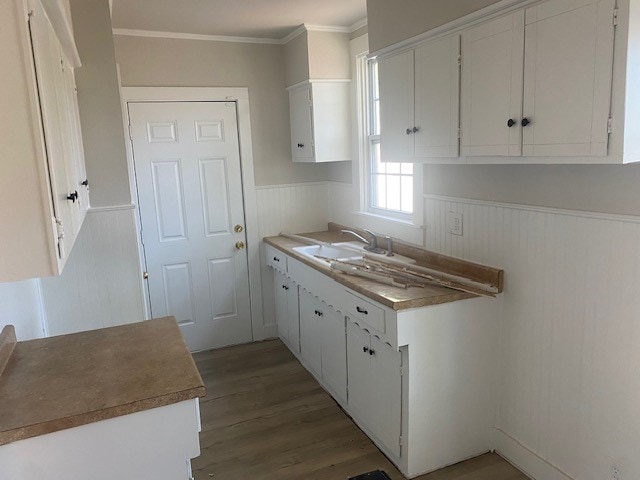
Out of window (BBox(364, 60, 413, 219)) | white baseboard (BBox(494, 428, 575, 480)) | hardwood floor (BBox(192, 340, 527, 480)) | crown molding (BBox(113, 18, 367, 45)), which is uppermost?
crown molding (BBox(113, 18, 367, 45))

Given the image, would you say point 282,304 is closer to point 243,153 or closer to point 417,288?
point 243,153

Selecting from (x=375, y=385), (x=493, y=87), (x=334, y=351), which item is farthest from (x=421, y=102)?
(x=334, y=351)

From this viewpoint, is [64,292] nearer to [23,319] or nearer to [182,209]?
[23,319]

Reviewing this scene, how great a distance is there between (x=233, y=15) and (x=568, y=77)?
232 centimetres

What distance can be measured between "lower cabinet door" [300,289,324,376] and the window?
83cm

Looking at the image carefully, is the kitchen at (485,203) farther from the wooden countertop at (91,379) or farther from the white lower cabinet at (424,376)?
the wooden countertop at (91,379)

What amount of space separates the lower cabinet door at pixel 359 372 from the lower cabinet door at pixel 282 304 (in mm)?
1119

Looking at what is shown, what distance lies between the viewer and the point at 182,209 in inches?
153

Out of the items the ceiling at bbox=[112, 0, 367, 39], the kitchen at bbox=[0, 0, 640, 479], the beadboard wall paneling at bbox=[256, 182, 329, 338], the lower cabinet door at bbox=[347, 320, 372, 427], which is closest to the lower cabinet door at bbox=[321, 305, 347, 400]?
the lower cabinet door at bbox=[347, 320, 372, 427]

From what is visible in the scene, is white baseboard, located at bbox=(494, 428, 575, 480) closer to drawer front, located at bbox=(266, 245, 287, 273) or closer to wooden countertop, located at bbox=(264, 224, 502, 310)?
wooden countertop, located at bbox=(264, 224, 502, 310)

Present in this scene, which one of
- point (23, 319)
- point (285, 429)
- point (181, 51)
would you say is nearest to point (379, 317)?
point (285, 429)

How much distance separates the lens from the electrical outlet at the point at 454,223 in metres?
2.62

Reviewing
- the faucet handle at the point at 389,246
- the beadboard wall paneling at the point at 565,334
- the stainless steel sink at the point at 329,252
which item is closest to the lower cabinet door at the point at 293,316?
the stainless steel sink at the point at 329,252

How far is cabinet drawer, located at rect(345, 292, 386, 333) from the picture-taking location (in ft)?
7.73
